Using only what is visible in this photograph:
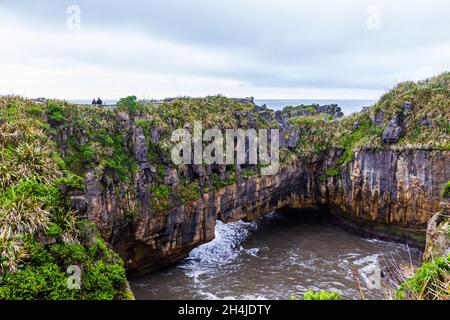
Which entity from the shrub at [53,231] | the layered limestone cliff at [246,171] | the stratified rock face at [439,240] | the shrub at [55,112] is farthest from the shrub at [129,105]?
the stratified rock face at [439,240]

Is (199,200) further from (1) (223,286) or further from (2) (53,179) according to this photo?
(2) (53,179)

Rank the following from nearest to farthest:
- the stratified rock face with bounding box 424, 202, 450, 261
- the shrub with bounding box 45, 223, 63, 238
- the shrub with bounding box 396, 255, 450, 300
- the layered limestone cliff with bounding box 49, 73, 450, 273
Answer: the shrub with bounding box 396, 255, 450, 300, the shrub with bounding box 45, 223, 63, 238, the stratified rock face with bounding box 424, 202, 450, 261, the layered limestone cliff with bounding box 49, 73, 450, 273

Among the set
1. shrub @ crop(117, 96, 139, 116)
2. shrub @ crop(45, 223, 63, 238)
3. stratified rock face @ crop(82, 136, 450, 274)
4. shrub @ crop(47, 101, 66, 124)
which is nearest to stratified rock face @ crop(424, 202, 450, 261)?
stratified rock face @ crop(82, 136, 450, 274)

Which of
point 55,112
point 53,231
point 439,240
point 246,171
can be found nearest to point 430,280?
point 439,240

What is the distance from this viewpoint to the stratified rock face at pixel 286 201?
720 inches

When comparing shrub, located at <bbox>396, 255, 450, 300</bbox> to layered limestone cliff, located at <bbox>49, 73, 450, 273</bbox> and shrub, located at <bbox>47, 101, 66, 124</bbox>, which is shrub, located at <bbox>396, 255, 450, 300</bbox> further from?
shrub, located at <bbox>47, 101, 66, 124</bbox>

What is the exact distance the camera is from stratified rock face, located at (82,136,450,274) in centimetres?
1828

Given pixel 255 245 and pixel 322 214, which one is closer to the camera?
pixel 255 245

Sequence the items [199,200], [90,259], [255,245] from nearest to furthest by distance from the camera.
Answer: [90,259], [199,200], [255,245]

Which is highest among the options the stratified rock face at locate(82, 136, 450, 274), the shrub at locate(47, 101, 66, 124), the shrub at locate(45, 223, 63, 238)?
the shrub at locate(47, 101, 66, 124)

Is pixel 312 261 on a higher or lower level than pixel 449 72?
lower

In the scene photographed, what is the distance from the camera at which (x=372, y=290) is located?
19172 mm
